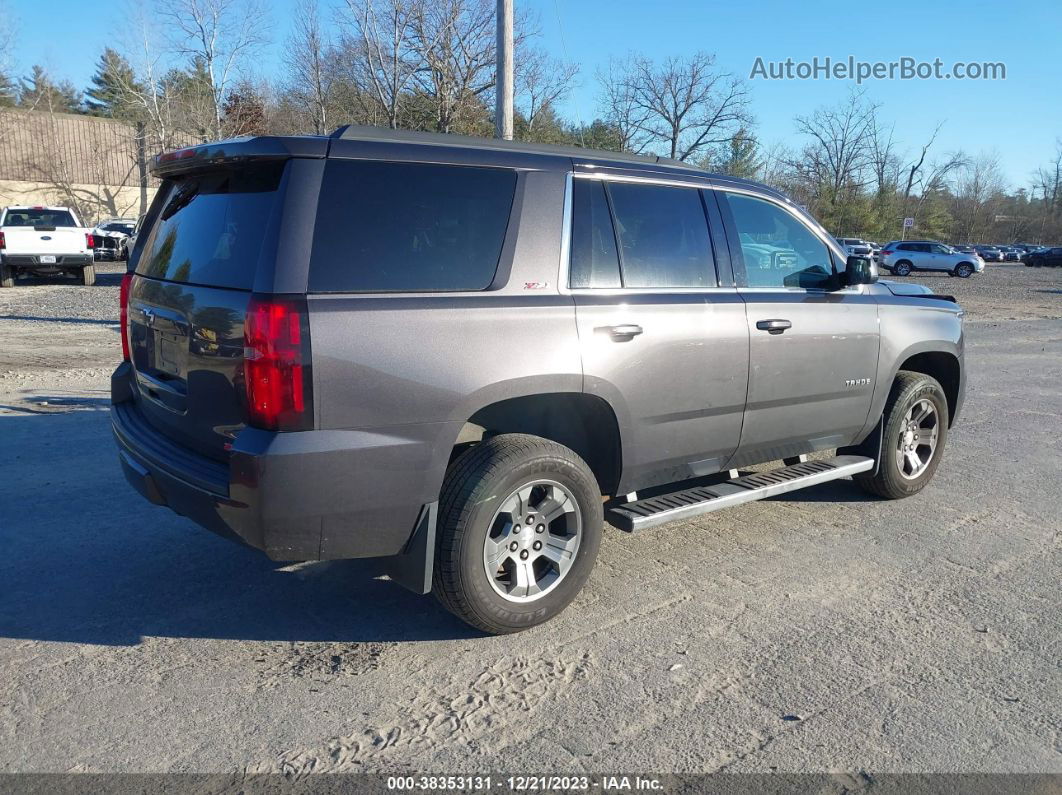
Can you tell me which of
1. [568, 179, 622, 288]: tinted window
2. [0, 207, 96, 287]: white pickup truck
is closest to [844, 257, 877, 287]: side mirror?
[568, 179, 622, 288]: tinted window

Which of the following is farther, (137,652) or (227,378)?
(137,652)

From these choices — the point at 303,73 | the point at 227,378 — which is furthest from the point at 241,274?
the point at 303,73

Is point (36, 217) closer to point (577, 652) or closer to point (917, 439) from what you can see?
point (917, 439)

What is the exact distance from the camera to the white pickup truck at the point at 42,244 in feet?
65.2

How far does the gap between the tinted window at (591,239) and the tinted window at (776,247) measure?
98cm

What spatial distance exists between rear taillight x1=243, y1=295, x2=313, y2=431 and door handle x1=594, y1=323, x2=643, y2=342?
1.38 m

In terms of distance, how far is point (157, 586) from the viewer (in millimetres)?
4156

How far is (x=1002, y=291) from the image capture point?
32.8 m

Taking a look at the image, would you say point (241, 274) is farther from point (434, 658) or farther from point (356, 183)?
point (434, 658)

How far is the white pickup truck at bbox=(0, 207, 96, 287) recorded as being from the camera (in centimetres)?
1988

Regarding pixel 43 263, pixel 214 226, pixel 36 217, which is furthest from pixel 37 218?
pixel 214 226

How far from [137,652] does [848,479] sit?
16.0 feet

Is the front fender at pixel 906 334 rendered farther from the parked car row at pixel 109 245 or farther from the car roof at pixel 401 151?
the parked car row at pixel 109 245

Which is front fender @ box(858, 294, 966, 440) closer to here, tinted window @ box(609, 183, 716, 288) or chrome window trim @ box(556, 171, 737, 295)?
chrome window trim @ box(556, 171, 737, 295)
